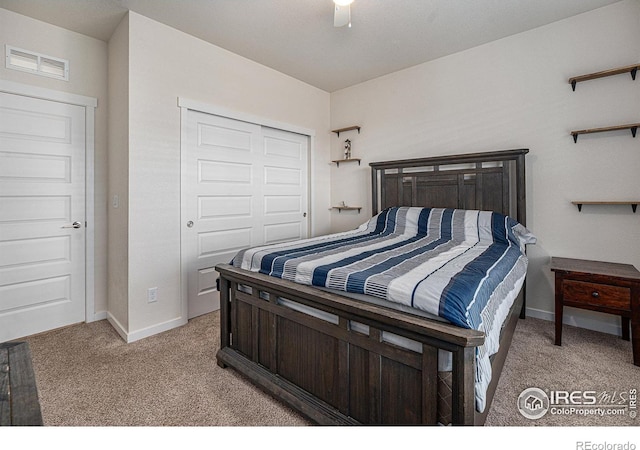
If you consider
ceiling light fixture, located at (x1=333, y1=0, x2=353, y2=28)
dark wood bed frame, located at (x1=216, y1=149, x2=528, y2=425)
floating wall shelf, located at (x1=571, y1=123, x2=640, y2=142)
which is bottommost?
dark wood bed frame, located at (x1=216, y1=149, x2=528, y2=425)

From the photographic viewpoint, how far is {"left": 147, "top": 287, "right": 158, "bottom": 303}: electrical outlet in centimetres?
259

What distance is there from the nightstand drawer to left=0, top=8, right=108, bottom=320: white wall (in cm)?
391

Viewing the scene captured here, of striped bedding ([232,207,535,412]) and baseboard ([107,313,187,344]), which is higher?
striped bedding ([232,207,535,412])

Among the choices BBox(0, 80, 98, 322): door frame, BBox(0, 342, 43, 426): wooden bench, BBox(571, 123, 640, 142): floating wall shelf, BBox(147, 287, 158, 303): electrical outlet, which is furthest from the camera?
BBox(0, 80, 98, 322): door frame

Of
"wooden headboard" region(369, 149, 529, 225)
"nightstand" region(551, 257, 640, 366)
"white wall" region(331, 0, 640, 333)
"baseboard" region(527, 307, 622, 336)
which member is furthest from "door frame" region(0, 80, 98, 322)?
"baseboard" region(527, 307, 622, 336)

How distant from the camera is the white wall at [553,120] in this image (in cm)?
245

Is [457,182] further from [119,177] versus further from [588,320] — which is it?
[119,177]

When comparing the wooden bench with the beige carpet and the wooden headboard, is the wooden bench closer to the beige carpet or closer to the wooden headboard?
the beige carpet

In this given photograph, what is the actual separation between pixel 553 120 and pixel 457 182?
92cm

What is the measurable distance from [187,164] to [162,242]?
743mm

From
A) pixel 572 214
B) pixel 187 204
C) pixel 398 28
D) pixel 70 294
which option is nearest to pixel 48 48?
pixel 187 204

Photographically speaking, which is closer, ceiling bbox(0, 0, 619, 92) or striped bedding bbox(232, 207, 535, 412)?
striped bedding bbox(232, 207, 535, 412)

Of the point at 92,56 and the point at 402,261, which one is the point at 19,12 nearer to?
the point at 92,56

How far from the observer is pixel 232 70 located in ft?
10.4
